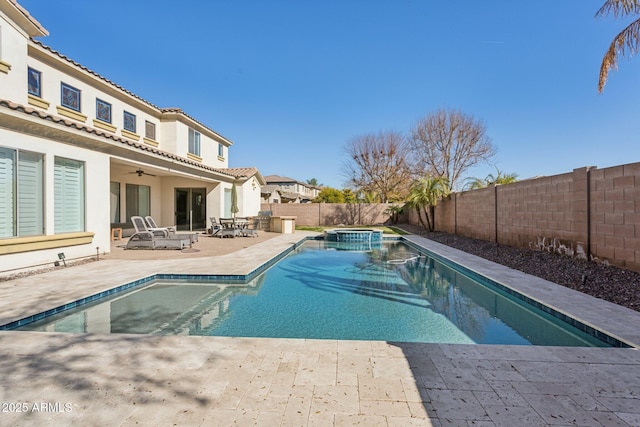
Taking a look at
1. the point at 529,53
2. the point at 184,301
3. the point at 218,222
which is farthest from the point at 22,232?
the point at 529,53

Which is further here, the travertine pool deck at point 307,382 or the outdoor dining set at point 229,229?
the outdoor dining set at point 229,229

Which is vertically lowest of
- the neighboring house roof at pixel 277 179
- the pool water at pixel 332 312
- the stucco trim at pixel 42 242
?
the pool water at pixel 332 312

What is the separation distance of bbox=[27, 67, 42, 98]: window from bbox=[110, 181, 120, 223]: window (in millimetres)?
4532

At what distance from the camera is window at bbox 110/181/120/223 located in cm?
1434

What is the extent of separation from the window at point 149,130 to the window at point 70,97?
3.80m

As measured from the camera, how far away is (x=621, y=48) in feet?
27.4

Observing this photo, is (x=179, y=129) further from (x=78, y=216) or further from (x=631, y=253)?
(x=631, y=253)

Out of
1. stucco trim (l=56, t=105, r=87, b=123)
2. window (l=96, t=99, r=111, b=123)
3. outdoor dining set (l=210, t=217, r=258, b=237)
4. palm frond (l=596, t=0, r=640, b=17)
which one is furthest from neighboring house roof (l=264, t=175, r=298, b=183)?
palm frond (l=596, t=0, r=640, b=17)

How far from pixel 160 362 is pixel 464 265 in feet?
26.1

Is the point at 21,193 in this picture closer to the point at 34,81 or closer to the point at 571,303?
the point at 34,81

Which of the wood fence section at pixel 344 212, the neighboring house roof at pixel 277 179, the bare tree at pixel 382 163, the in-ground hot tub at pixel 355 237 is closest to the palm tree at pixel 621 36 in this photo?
the in-ground hot tub at pixel 355 237

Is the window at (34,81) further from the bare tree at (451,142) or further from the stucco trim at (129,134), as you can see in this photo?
the bare tree at (451,142)

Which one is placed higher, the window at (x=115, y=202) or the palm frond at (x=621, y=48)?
the palm frond at (x=621, y=48)

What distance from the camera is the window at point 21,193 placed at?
682cm
